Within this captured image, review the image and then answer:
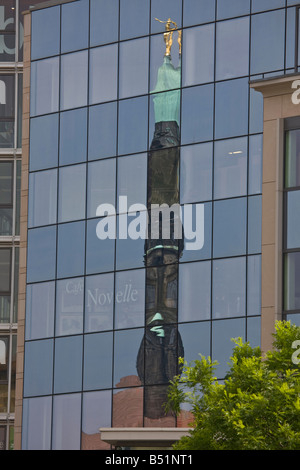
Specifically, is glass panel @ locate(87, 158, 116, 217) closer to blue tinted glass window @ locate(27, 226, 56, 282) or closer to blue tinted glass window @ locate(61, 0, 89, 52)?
blue tinted glass window @ locate(27, 226, 56, 282)

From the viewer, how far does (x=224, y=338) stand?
1887 inches

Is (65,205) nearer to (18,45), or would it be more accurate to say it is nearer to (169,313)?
(169,313)

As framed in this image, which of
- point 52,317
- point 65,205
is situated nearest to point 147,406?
point 52,317

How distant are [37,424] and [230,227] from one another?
12.6 metres

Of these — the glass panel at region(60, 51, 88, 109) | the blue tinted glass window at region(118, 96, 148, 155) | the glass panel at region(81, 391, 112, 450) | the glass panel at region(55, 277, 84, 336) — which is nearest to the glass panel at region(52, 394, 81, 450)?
the glass panel at region(81, 391, 112, 450)

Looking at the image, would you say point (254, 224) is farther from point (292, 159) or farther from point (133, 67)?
point (133, 67)

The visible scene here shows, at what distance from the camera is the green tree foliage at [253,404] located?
30297 mm

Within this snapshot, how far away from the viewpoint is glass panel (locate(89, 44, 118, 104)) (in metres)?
53.5

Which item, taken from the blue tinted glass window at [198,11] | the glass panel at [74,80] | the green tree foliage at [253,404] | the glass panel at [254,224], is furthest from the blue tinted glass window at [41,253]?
the green tree foliage at [253,404]

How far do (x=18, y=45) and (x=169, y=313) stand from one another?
18.2 m

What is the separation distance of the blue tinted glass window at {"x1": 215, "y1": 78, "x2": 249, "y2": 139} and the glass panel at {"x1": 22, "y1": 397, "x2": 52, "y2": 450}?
545 inches

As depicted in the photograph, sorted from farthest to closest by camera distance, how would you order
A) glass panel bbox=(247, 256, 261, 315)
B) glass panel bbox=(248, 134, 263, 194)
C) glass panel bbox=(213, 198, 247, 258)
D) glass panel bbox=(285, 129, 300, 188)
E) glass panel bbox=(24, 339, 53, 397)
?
glass panel bbox=(24, 339, 53, 397) → glass panel bbox=(213, 198, 247, 258) → glass panel bbox=(248, 134, 263, 194) → glass panel bbox=(247, 256, 261, 315) → glass panel bbox=(285, 129, 300, 188)

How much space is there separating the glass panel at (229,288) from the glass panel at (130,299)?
3.71m

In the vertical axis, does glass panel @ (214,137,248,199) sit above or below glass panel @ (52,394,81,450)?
above
